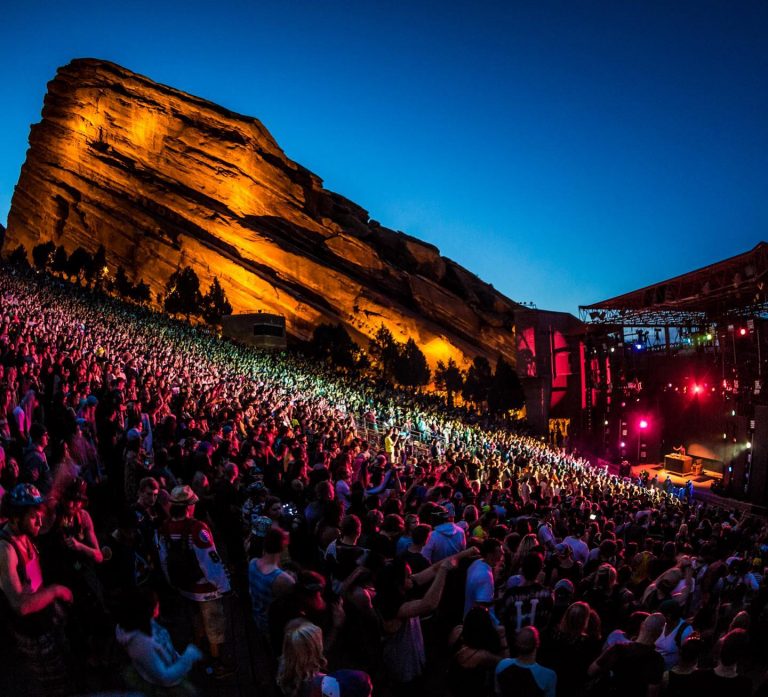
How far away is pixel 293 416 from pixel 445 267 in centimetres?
6163

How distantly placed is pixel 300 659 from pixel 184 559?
1894 millimetres

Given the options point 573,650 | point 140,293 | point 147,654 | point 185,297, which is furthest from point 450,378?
point 147,654

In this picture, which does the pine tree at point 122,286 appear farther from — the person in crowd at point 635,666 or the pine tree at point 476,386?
the person in crowd at point 635,666

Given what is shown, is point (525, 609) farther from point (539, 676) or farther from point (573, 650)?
point (539, 676)

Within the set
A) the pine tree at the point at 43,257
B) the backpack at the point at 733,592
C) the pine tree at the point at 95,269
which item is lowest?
the backpack at the point at 733,592

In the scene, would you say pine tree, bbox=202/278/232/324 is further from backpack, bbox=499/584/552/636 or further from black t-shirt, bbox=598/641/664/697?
black t-shirt, bbox=598/641/664/697

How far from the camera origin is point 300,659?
2523mm

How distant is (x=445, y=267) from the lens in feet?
244

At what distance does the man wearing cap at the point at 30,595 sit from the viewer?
318 cm

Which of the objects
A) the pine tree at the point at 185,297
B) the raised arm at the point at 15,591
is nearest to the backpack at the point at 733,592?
the raised arm at the point at 15,591

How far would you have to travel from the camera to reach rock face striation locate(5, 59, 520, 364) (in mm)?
62844

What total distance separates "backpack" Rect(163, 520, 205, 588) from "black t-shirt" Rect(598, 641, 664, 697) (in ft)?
9.09

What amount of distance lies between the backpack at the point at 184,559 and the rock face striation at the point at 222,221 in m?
56.7

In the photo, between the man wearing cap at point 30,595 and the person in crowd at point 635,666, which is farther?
the person in crowd at point 635,666
